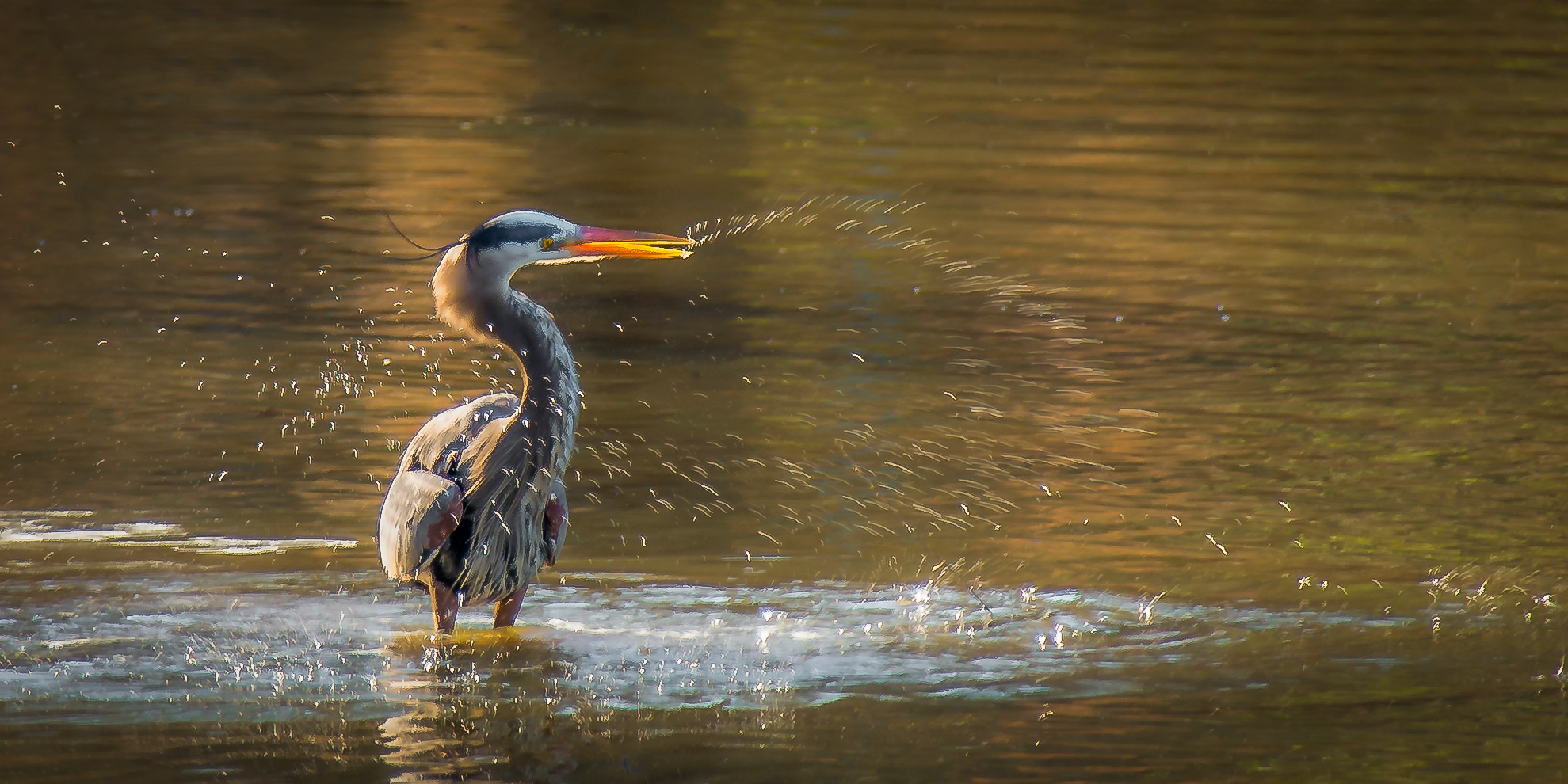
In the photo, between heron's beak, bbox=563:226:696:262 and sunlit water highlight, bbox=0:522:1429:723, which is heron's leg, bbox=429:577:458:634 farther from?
heron's beak, bbox=563:226:696:262

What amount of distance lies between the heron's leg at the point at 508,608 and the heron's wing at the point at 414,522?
0.26 m

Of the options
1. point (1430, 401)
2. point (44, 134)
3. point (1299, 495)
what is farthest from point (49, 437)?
point (44, 134)

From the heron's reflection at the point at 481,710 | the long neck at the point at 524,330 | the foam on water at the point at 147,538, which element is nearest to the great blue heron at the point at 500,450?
the long neck at the point at 524,330

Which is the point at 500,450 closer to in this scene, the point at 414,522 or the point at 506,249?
the point at 414,522

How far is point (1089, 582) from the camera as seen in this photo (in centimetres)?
554

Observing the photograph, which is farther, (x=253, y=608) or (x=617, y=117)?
(x=617, y=117)

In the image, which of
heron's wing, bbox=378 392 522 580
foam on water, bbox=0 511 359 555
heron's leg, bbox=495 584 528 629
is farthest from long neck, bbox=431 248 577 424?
foam on water, bbox=0 511 359 555

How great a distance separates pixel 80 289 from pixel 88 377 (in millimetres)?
1884

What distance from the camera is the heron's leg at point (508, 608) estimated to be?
5.11 m

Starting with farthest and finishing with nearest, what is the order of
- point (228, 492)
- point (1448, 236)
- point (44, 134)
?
point (44, 134)
point (1448, 236)
point (228, 492)

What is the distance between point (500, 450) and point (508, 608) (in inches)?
17.0

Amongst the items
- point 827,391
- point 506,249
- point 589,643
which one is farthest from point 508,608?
point 827,391

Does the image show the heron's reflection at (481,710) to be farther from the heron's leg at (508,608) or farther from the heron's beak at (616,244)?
the heron's beak at (616,244)

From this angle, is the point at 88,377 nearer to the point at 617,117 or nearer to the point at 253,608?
the point at 253,608
